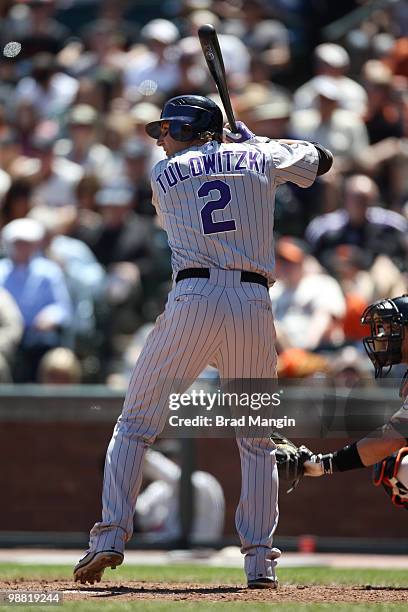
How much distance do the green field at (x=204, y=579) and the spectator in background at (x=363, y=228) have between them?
3.45 m

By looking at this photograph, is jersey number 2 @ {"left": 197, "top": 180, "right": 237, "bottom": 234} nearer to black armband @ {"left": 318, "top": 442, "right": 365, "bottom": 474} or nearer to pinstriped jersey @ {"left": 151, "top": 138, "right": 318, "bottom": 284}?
pinstriped jersey @ {"left": 151, "top": 138, "right": 318, "bottom": 284}

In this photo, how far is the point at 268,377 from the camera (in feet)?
19.0

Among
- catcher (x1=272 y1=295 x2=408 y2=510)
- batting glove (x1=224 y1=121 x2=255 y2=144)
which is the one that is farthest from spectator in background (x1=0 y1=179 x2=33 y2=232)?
catcher (x1=272 y1=295 x2=408 y2=510)

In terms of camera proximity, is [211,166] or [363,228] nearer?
[211,166]

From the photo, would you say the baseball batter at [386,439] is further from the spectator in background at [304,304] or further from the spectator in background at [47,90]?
the spectator in background at [47,90]

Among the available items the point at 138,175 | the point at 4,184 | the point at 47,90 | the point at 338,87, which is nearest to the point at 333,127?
the point at 338,87

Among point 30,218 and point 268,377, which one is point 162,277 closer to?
point 30,218

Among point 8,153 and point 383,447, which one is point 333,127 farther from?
point 383,447

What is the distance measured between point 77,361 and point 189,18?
540 cm

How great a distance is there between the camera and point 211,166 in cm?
577

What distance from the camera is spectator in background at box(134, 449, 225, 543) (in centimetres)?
958

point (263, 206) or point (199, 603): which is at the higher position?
point (263, 206)

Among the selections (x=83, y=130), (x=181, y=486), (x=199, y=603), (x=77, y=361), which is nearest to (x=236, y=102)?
(x=83, y=130)

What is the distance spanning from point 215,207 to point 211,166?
0.19 meters
